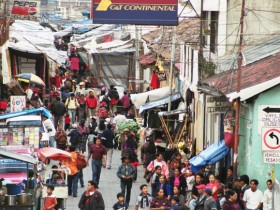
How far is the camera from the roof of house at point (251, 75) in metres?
28.9

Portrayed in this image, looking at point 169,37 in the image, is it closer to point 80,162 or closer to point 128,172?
point 80,162

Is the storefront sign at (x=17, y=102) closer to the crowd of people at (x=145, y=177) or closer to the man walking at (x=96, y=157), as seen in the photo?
the crowd of people at (x=145, y=177)

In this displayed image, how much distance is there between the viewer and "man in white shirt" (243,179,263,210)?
2603 cm

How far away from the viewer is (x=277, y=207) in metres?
25.4

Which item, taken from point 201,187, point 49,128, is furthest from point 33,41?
point 201,187

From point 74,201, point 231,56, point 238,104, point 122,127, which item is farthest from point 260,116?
point 122,127

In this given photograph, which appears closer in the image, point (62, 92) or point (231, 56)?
point (231, 56)

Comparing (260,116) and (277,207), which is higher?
(260,116)

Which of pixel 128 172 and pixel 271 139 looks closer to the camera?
pixel 271 139

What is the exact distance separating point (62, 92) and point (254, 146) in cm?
2382

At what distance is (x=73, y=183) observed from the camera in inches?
1227

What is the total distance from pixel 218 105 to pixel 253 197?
6.98m

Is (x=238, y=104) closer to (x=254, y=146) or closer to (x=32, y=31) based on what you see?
(x=254, y=146)

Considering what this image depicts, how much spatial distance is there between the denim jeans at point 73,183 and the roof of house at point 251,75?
13.3 feet
